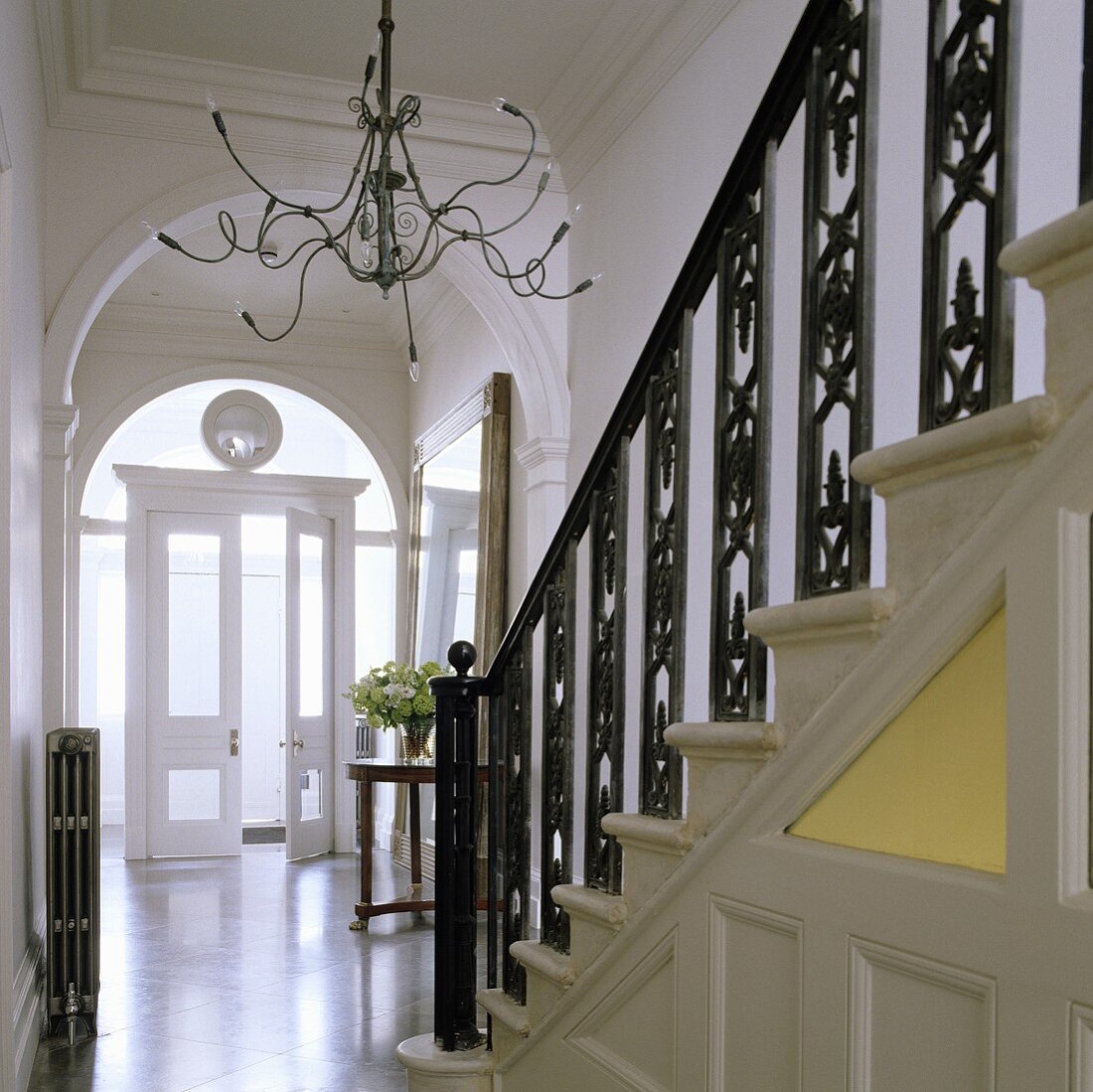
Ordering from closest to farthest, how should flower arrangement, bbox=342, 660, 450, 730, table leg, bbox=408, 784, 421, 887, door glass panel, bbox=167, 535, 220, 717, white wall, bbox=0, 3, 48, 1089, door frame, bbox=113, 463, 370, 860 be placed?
1. white wall, bbox=0, 3, 48, 1089
2. flower arrangement, bbox=342, 660, 450, 730
3. table leg, bbox=408, 784, 421, 887
4. door frame, bbox=113, 463, 370, 860
5. door glass panel, bbox=167, 535, 220, 717

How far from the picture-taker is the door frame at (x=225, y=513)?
8820mm

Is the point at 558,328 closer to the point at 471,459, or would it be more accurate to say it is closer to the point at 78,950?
the point at 471,459

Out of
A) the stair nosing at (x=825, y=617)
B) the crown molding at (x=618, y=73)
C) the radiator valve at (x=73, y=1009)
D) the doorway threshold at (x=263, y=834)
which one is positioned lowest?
the doorway threshold at (x=263, y=834)

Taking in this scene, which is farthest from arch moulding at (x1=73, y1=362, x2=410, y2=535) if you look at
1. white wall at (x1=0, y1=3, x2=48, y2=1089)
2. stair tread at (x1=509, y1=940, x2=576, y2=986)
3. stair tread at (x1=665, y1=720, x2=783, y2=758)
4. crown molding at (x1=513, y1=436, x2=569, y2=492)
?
stair tread at (x1=665, y1=720, x2=783, y2=758)

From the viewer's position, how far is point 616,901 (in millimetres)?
2564

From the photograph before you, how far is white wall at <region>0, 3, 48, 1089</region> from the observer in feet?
10.2

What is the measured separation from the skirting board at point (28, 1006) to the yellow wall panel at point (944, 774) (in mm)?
2583

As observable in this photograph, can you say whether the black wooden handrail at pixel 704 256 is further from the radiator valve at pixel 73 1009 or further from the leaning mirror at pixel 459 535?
the leaning mirror at pixel 459 535

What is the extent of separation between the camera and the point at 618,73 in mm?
5031

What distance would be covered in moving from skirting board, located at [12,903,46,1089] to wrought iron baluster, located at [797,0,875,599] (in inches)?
104

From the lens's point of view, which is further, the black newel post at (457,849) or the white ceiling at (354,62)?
the white ceiling at (354,62)

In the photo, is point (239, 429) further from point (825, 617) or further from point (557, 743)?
point (825, 617)

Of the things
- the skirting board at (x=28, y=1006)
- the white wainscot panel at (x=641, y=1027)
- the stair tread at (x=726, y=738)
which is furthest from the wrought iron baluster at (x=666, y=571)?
the skirting board at (x=28, y=1006)

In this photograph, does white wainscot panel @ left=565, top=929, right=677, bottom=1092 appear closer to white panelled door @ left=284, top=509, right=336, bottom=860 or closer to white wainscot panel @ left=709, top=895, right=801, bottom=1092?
white wainscot panel @ left=709, top=895, right=801, bottom=1092
